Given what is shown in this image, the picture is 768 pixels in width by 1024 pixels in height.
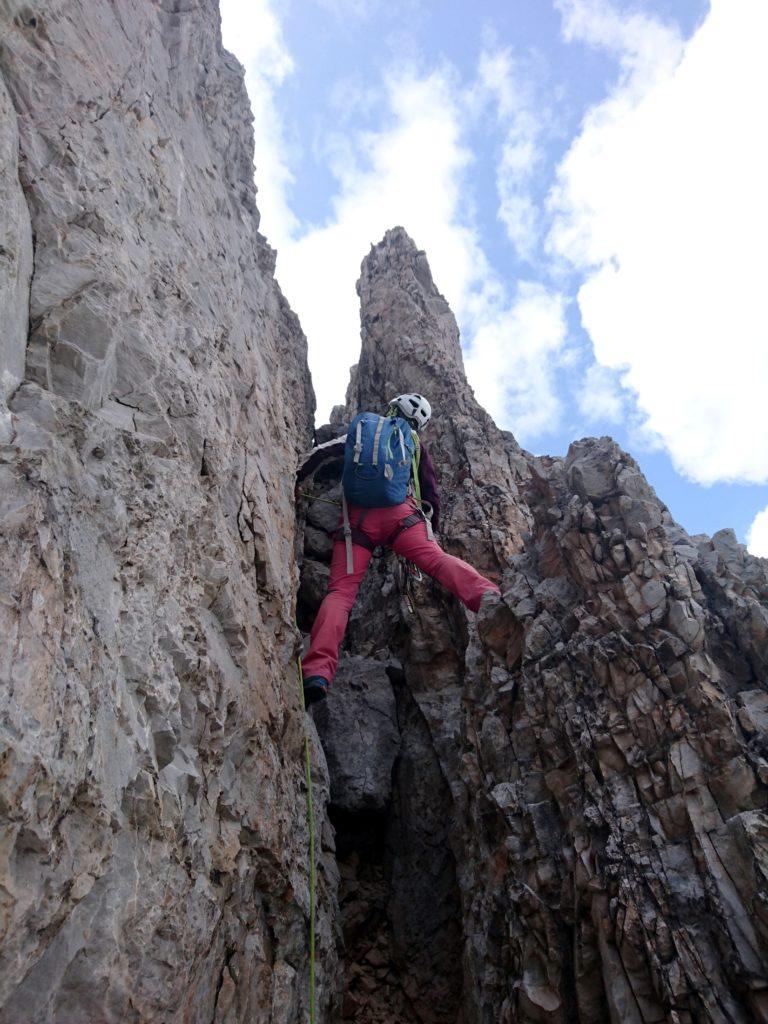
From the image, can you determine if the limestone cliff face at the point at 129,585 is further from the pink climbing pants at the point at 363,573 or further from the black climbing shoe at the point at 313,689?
the pink climbing pants at the point at 363,573

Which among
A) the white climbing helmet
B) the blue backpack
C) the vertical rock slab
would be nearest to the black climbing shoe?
the blue backpack

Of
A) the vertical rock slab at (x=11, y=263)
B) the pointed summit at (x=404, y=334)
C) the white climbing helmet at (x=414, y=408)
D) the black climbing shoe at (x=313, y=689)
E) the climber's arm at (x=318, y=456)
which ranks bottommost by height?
the black climbing shoe at (x=313, y=689)

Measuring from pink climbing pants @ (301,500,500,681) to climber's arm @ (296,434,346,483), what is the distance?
144 centimetres

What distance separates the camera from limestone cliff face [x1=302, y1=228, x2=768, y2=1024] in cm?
557

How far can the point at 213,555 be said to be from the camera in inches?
231

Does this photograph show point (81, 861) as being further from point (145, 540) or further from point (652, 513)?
point (652, 513)

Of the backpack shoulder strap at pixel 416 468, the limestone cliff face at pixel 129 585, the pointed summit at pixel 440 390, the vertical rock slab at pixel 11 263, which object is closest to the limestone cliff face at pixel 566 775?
the pointed summit at pixel 440 390

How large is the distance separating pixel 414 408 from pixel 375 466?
7.10 ft

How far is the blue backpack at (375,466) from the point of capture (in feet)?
35.6

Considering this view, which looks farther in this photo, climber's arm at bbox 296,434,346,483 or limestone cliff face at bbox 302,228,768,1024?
climber's arm at bbox 296,434,346,483

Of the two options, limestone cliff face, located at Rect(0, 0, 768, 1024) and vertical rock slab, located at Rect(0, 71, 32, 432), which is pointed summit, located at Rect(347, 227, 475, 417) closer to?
limestone cliff face, located at Rect(0, 0, 768, 1024)

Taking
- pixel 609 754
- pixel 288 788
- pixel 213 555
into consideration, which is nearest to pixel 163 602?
pixel 213 555

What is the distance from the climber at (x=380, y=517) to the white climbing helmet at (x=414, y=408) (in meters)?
0.26

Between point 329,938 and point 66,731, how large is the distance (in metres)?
5.27
